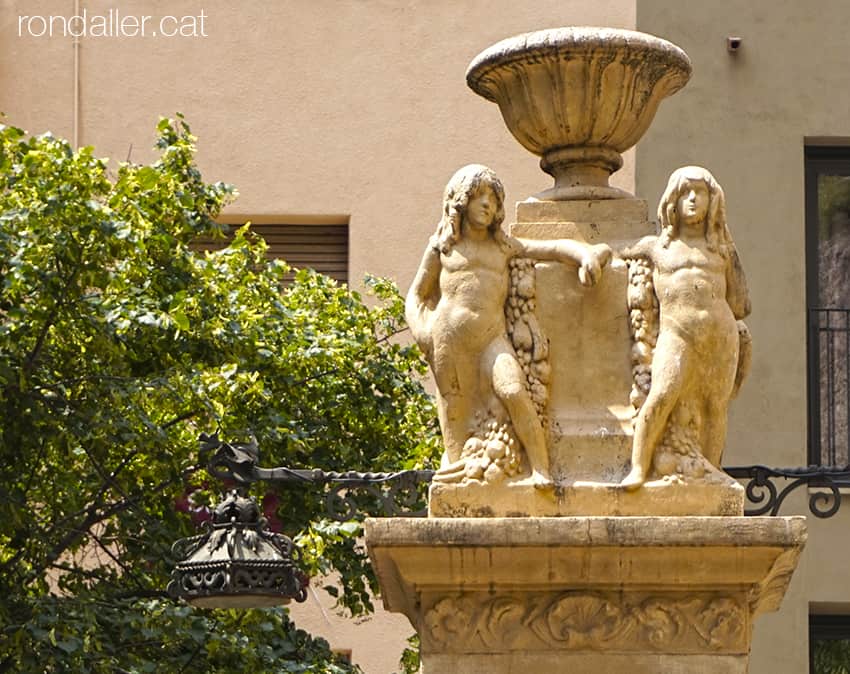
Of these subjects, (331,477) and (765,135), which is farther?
(765,135)

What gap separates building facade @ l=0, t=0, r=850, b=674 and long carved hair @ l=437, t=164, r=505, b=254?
1142 centimetres

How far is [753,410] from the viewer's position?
22016 millimetres

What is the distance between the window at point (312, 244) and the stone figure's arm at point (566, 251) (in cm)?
1248

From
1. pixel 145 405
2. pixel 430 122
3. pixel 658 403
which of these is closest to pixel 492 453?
pixel 658 403

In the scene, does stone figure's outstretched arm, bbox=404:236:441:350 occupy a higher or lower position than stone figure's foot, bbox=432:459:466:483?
higher

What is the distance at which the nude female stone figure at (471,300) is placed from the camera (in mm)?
10297

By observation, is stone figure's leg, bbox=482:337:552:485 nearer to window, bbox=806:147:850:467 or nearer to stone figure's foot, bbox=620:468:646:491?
stone figure's foot, bbox=620:468:646:491

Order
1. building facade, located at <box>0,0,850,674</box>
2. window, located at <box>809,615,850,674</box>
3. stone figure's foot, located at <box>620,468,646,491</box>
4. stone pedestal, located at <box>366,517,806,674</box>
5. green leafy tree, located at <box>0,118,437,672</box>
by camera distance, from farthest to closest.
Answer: building facade, located at <box>0,0,850,674</box> < window, located at <box>809,615,850,674</box> < green leafy tree, located at <box>0,118,437,672</box> < stone figure's foot, located at <box>620,468,646,491</box> < stone pedestal, located at <box>366,517,806,674</box>

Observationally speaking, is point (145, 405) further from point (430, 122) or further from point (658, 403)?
point (430, 122)

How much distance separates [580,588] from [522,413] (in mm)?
684

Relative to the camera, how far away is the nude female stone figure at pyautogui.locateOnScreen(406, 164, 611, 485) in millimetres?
10297

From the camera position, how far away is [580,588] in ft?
33.3

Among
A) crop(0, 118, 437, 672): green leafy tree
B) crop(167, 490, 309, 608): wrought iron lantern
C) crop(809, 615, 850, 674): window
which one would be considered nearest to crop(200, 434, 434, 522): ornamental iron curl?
crop(167, 490, 309, 608): wrought iron lantern

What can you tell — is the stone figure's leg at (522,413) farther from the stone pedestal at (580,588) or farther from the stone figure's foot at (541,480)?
the stone pedestal at (580,588)
